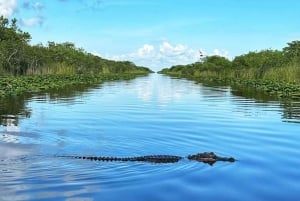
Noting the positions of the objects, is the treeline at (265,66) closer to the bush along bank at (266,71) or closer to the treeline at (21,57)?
the bush along bank at (266,71)

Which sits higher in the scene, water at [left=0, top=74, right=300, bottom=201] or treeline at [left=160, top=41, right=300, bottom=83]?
treeline at [left=160, top=41, right=300, bottom=83]

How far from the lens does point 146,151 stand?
34.2ft

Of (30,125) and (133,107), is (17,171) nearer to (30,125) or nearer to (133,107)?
(30,125)

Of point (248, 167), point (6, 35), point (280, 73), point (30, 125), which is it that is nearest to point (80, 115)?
point (30, 125)

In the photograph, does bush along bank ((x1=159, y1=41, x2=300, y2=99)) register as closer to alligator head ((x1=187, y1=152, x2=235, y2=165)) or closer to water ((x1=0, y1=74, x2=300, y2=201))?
water ((x1=0, y1=74, x2=300, y2=201))

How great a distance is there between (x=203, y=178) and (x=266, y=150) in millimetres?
3239

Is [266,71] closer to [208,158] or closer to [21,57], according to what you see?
[21,57]

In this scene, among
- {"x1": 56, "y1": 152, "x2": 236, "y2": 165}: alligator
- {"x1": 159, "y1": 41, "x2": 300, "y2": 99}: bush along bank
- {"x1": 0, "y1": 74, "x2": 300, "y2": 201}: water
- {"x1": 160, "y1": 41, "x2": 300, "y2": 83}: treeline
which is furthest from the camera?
{"x1": 160, "y1": 41, "x2": 300, "y2": 83}: treeline

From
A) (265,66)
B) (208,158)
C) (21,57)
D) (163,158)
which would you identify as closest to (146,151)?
(163,158)

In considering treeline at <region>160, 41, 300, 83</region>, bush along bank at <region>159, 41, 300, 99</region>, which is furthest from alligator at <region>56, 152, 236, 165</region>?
treeline at <region>160, 41, 300, 83</region>

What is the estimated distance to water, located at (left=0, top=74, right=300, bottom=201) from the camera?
7.20 metres

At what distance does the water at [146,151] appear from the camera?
283 inches

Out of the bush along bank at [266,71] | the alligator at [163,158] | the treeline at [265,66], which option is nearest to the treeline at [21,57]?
the bush along bank at [266,71]

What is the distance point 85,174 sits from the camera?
26.3 ft
